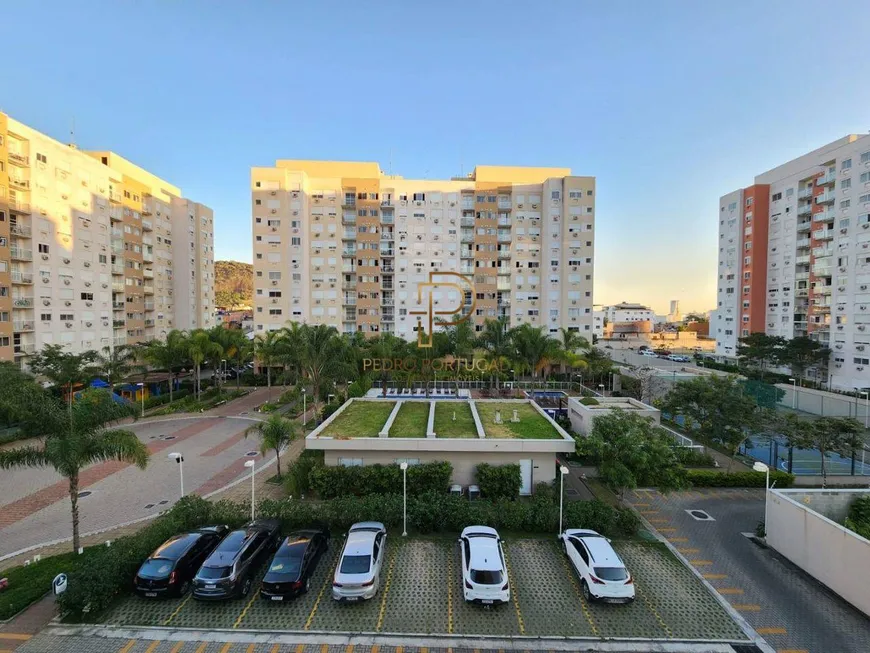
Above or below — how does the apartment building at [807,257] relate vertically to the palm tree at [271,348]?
above

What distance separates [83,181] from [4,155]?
7429 mm

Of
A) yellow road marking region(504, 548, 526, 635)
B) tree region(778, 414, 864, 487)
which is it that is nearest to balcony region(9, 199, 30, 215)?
yellow road marking region(504, 548, 526, 635)

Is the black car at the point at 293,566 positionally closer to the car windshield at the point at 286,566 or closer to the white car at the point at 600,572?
the car windshield at the point at 286,566

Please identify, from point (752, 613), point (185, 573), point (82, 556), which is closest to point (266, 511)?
point (185, 573)

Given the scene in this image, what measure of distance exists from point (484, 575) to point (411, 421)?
31.3ft

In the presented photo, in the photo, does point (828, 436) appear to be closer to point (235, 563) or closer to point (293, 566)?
point (293, 566)

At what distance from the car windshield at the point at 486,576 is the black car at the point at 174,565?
766 cm

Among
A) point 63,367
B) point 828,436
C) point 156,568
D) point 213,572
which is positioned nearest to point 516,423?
point 213,572

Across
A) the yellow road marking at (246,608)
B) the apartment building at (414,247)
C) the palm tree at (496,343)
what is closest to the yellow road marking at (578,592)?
the yellow road marking at (246,608)

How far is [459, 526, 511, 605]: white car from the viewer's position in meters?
9.84

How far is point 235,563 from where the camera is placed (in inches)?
402

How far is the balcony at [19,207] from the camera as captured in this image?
105 ft

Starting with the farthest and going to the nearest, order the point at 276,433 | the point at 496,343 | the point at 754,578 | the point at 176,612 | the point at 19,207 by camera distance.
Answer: the point at 496,343
the point at 19,207
the point at 276,433
the point at 754,578
the point at 176,612

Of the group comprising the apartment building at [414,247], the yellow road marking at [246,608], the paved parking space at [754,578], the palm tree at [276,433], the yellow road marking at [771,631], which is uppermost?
the apartment building at [414,247]
